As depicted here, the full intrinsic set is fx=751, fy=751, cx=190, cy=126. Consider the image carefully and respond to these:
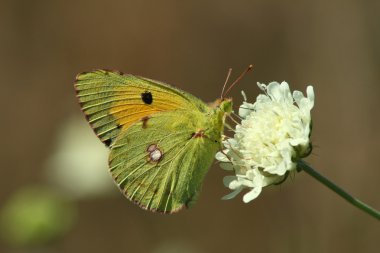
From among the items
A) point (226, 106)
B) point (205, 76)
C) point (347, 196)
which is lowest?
point (205, 76)

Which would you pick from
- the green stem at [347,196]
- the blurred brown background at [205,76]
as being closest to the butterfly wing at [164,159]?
the green stem at [347,196]

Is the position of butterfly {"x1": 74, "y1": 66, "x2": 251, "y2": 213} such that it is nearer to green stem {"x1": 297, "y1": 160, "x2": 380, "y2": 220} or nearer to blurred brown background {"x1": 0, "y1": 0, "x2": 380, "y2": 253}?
green stem {"x1": 297, "y1": 160, "x2": 380, "y2": 220}

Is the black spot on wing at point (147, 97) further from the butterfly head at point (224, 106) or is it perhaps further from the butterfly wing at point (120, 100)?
the butterfly head at point (224, 106)

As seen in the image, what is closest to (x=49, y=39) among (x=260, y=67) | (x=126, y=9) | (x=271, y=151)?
(x=126, y=9)

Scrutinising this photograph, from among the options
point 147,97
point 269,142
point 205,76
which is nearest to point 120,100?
point 147,97

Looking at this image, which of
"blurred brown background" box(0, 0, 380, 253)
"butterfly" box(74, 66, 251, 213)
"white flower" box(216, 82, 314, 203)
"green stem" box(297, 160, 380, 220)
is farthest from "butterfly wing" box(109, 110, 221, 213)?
"blurred brown background" box(0, 0, 380, 253)

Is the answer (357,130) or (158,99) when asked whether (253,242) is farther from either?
(158,99)

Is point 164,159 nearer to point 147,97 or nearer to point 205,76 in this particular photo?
point 147,97
